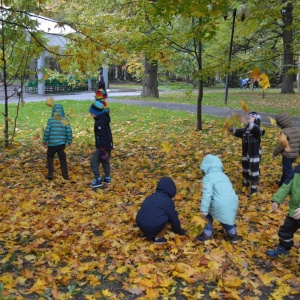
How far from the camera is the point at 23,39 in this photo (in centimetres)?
922

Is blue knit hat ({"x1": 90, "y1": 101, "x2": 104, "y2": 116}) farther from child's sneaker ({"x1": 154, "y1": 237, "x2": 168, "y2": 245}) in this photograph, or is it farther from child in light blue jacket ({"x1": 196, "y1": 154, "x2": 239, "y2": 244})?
child's sneaker ({"x1": 154, "y1": 237, "x2": 168, "y2": 245})

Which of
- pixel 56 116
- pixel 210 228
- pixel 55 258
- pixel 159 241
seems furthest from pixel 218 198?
pixel 56 116

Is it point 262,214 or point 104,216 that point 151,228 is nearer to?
point 104,216

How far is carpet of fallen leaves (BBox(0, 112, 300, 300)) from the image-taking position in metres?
3.52

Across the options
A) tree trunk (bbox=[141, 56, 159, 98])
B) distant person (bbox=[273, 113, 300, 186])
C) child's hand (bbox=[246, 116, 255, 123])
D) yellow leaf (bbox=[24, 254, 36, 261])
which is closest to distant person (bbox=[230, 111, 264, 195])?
child's hand (bbox=[246, 116, 255, 123])

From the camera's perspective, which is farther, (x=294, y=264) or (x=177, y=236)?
(x=177, y=236)

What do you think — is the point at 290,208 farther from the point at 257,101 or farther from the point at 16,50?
the point at 257,101

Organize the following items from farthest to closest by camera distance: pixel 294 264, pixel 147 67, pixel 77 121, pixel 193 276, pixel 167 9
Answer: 1. pixel 147 67
2. pixel 77 121
3. pixel 167 9
4. pixel 294 264
5. pixel 193 276

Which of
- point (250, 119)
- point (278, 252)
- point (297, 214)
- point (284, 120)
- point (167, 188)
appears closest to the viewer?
point (297, 214)

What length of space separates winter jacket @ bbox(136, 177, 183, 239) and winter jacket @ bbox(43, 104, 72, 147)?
298 cm

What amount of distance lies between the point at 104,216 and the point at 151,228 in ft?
4.08

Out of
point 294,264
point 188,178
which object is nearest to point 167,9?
point 188,178

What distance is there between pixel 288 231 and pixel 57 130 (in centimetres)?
444

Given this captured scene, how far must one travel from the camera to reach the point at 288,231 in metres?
3.98
